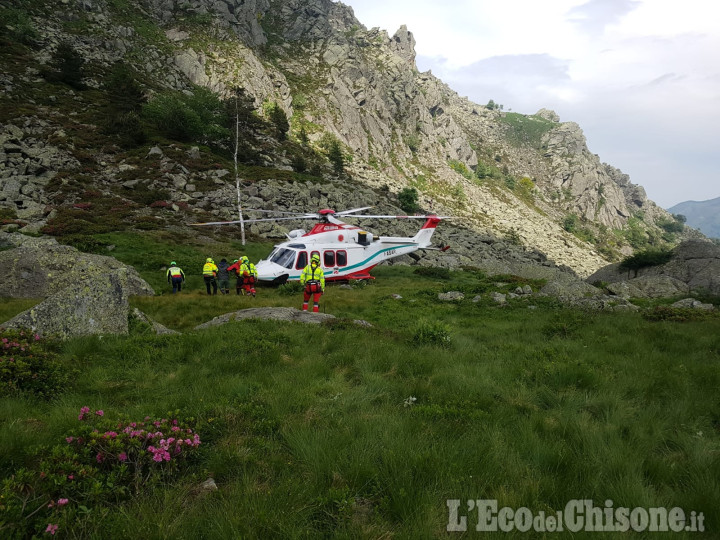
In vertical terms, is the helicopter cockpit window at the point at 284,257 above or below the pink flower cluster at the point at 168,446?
above

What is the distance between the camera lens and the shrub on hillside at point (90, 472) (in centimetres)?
231

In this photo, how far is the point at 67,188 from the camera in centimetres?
2791

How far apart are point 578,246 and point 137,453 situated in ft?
329

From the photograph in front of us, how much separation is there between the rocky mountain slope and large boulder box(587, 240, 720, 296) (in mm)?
16891

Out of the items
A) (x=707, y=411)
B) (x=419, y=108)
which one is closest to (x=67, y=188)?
(x=707, y=411)

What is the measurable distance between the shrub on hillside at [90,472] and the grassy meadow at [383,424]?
8 centimetres

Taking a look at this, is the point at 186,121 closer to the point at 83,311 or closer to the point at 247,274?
the point at 247,274

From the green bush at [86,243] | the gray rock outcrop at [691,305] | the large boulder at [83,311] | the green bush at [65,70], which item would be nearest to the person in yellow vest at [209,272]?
the large boulder at [83,311]

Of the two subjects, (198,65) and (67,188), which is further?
(198,65)

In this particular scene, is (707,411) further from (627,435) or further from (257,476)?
(257,476)

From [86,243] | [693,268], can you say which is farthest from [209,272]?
[693,268]

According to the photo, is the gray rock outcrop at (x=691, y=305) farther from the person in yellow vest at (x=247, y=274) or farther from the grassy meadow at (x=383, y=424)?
the person in yellow vest at (x=247, y=274)

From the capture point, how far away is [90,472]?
8.93 ft

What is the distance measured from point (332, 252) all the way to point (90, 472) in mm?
17191
